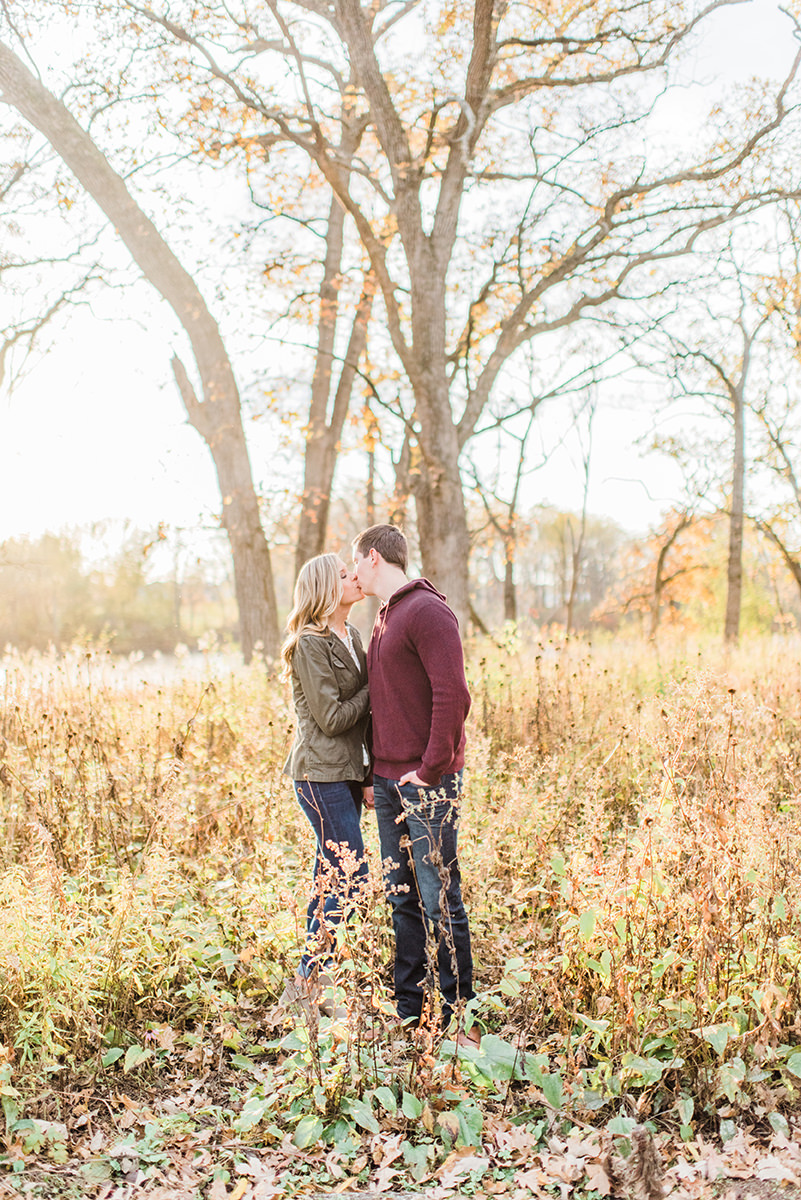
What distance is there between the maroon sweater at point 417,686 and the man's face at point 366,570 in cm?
13

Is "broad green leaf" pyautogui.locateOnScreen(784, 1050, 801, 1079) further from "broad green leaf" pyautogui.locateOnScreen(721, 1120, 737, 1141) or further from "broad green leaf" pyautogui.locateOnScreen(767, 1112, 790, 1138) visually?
"broad green leaf" pyautogui.locateOnScreen(721, 1120, 737, 1141)

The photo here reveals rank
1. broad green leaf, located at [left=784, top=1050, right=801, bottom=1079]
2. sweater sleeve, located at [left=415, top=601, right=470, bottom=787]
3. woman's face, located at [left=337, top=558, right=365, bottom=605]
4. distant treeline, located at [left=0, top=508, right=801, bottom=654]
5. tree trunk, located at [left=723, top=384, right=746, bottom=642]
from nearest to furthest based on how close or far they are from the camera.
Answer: broad green leaf, located at [left=784, top=1050, right=801, bottom=1079] → sweater sleeve, located at [left=415, top=601, right=470, bottom=787] → woman's face, located at [left=337, top=558, right=365, bottom=605] → tree trunk, located at [left=723, top=384, right=746, bottom=642] → distant treeline, located at [left=0, top=508, right=801, bottom=654]

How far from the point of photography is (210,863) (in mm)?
4688

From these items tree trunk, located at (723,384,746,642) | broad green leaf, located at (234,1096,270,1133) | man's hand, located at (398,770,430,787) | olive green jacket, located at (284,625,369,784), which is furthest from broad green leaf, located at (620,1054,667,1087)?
tree trunk, located at (723,384,746,642)

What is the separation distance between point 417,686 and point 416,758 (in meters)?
0.30

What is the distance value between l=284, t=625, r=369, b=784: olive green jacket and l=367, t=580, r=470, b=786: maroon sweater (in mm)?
137

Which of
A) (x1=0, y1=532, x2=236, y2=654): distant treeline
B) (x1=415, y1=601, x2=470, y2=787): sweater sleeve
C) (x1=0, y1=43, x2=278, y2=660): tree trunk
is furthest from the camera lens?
(x1=0, y1=532, x2=236, y2=654): distant treeline

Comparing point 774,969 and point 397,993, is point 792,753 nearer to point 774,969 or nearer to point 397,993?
point 774,969

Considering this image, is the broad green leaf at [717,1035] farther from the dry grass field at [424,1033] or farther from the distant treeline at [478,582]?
the distant treeline at [478,582]

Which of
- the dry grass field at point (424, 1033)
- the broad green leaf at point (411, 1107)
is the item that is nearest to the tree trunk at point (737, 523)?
the dry grass field at point (424, 1033)

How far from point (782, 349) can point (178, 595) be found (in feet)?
99.3

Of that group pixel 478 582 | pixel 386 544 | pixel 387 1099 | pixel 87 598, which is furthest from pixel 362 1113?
pixel 87 598

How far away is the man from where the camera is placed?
3.28 metres

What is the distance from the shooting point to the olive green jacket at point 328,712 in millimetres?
3590
